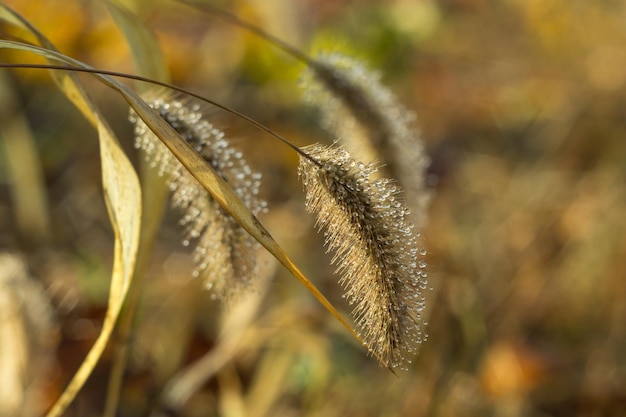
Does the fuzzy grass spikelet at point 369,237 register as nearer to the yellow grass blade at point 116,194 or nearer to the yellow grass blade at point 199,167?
the yellow grass blade at point 199,167

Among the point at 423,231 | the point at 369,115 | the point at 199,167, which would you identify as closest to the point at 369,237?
the point at 199,167

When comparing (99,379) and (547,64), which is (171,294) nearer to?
(99,379)

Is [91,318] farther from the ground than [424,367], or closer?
closer

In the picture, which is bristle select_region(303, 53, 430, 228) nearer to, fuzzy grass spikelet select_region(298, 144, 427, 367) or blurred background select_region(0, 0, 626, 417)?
blurred background select_region(0, 0, 626, 417)

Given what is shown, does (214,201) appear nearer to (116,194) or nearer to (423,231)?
(116,194)

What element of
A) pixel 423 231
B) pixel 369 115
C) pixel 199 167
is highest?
pixel 423 231

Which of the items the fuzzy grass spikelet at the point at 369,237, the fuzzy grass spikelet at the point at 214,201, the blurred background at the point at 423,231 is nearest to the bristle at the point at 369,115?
the blurred background at the point at 423,231

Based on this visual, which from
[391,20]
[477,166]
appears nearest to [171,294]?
[477,166]

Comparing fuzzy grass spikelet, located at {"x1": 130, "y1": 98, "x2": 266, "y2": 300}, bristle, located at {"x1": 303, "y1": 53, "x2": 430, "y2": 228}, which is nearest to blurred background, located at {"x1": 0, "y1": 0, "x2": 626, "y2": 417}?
fuzzy grass spikelet, located at {"x1": 130, "y1": 98, "x2": 266, "y2": 300}
